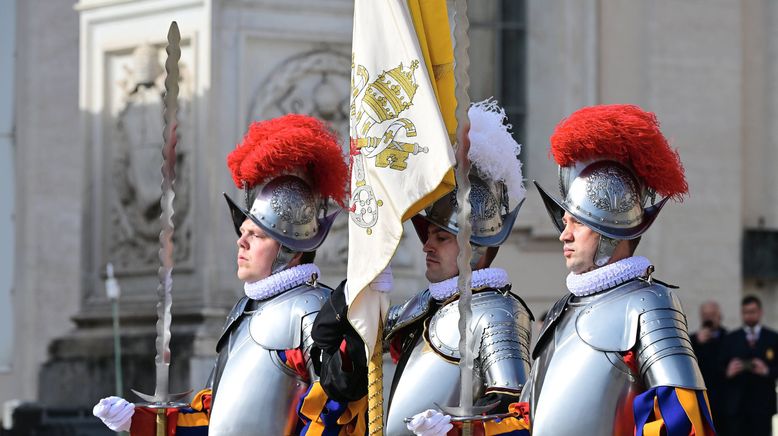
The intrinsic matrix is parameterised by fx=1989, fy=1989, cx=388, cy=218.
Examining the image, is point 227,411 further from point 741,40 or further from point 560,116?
point 741,40

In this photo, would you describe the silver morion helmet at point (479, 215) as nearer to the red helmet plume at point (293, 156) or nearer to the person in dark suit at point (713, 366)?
the red helmet plume at point (293, 156)

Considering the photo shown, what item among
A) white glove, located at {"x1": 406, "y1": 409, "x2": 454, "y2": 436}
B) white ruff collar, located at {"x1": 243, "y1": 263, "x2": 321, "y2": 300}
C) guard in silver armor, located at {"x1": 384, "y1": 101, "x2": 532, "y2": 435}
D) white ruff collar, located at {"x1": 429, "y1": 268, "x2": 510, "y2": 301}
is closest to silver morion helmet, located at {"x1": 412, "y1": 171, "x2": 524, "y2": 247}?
guard in silver armor, located at {"x1": 384, "y1": 101, "x2": 532, "y2": 435}

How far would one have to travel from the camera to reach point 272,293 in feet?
23.9

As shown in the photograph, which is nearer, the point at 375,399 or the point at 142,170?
the point at 375,399

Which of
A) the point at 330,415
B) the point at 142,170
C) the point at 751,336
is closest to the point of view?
the point at 330,415

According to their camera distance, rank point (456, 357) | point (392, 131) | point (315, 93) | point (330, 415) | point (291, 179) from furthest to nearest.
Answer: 1. point (315, 93)
2. point (291, 179)
3. point (330, 415)
4. point (456, 357)
5. point (392, 131)

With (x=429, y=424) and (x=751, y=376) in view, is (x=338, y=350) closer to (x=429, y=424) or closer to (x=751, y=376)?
(x=429, y=424)

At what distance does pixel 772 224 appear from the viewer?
54.2 feet

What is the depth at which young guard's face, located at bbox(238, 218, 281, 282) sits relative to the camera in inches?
289

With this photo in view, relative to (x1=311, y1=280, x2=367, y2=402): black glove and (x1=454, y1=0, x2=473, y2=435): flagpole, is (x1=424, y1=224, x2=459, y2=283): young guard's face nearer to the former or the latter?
(x1=311, y1=280, x2=367, y2=402): black glove

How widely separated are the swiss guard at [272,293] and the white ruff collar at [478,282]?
0.49 meters

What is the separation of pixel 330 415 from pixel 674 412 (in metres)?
1.48

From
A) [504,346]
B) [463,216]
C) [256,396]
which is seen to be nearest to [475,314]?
[504,346]

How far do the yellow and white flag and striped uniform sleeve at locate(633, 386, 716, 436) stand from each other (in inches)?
40.3
